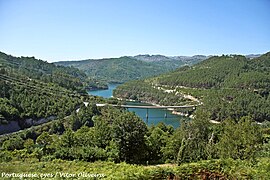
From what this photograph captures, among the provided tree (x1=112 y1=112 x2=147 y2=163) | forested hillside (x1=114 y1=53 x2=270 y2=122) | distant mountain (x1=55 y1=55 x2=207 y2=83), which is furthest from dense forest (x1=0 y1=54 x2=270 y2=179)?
distant mountain (x1=55 y1=55 x2=207 y2=83)

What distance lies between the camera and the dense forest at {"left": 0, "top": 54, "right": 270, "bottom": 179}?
5.10 meters

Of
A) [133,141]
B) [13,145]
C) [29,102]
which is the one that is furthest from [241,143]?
[29,102]

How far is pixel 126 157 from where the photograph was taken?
10.1m

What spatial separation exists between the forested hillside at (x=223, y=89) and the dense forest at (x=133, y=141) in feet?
0.66

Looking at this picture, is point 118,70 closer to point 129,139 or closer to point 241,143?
point 129,139

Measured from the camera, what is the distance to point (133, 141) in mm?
10250

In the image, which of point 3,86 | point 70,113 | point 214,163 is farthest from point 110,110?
point 214,163

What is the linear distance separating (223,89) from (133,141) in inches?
1382

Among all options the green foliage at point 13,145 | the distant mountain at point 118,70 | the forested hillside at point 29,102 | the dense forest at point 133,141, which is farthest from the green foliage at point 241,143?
the distant mountain at point 118,70

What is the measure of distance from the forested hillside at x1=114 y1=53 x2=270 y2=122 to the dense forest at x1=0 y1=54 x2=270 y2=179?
20cm

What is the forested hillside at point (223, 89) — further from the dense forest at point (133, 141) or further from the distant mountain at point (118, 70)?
the distant mountain at point (118, 70)

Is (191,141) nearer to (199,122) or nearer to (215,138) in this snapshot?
(199,122)

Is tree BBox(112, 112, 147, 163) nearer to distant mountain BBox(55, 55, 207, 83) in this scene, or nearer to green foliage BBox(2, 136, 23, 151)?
green foliage BBox(2, 136, 23, 151)

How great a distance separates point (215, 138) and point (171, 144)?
1.86 m
